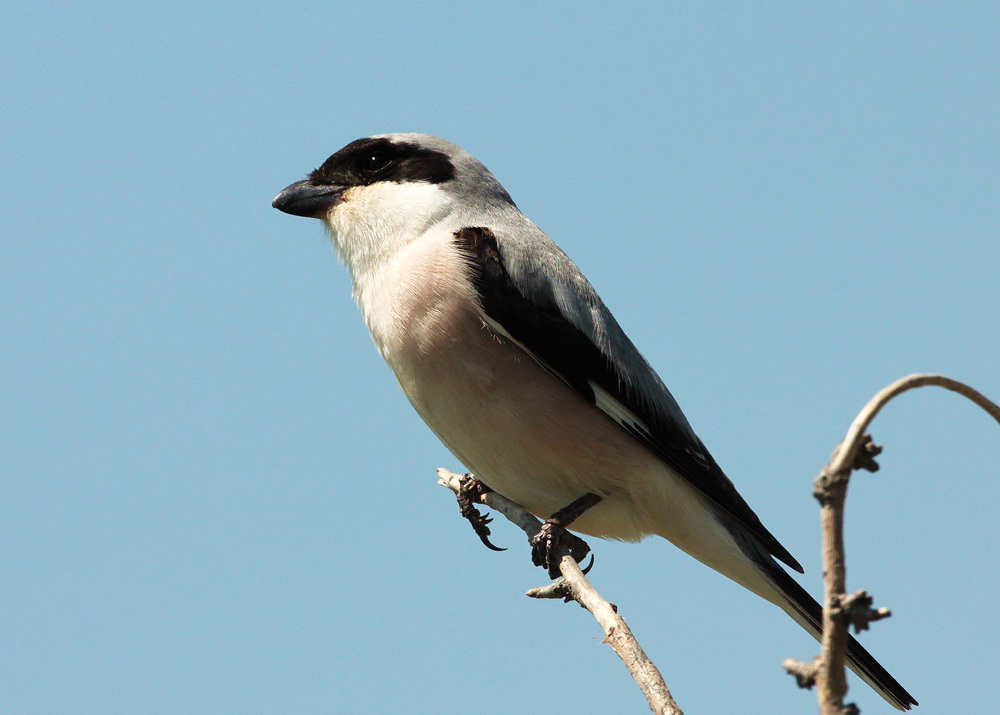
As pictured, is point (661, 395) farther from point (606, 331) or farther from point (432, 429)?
point (432, 429)

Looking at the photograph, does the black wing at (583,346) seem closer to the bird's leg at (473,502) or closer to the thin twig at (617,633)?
the bird's leg at (473,502)

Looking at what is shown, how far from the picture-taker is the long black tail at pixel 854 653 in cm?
403

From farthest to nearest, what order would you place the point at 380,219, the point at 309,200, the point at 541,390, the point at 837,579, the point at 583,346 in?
the point at 309,200 → the point at 380,219 → the point at 583,346 → the point at 541,390 → the point at 837,579

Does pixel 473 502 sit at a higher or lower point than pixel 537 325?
lower

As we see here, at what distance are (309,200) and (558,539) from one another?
6.92ft

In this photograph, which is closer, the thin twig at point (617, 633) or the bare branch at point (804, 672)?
the bare branch at point (804, 672)

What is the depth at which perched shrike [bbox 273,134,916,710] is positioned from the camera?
4160 millimetres

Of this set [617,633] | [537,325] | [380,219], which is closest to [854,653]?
[537,325]

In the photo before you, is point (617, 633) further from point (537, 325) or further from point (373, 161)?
point (373, 161)

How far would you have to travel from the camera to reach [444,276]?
4.29 m

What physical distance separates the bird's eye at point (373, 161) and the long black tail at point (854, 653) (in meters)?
2.65

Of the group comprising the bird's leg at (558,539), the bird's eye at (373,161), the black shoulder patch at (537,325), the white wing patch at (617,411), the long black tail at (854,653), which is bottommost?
the long black tail at (854,653)

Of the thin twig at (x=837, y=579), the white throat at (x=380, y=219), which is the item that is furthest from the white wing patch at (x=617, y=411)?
the thin twig at (x=837, y=579)

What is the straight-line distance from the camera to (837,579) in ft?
4.73
